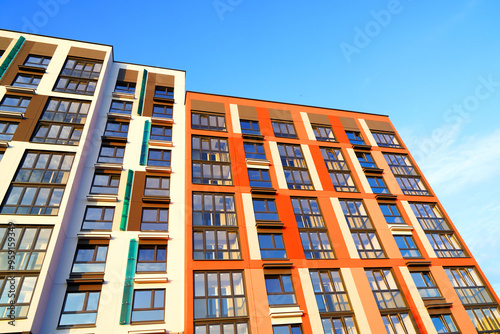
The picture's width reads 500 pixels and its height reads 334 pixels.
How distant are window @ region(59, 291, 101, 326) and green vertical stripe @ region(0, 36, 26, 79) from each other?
19.0 m

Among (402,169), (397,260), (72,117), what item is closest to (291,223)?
(397,260)

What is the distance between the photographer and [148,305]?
1773cm

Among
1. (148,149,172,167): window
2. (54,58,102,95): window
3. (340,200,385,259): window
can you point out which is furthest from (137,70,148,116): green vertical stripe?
(340,200,385,259): window

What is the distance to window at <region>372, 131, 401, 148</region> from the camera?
104ft

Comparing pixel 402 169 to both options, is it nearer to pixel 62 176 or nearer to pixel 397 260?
pixel 397 260

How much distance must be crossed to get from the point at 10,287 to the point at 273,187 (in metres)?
16.9

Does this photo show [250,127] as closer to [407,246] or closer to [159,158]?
[159,158]

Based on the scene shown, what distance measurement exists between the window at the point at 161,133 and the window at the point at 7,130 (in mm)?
9252

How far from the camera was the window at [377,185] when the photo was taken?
27.0 m

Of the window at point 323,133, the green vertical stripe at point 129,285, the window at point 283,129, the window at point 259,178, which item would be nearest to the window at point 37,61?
the green vertical stripe at point 129,285

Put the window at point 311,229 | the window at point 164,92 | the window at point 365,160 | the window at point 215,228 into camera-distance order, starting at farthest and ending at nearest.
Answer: the window at point 164,92 < the window at point 365,160 < the window at point 311,229 < the window at point 215,228

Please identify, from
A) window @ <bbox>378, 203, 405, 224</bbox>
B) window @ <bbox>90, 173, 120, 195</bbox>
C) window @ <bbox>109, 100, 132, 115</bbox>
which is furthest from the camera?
window @ <bbox>109, 100, 132, 115</bbox>

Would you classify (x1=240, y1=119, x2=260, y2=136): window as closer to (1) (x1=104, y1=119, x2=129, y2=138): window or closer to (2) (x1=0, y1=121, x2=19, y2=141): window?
(1) (x1=104, y1=119, x2=129, y2=138): window

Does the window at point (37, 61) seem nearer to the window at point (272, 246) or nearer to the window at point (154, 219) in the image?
the window at point (154, 219)
